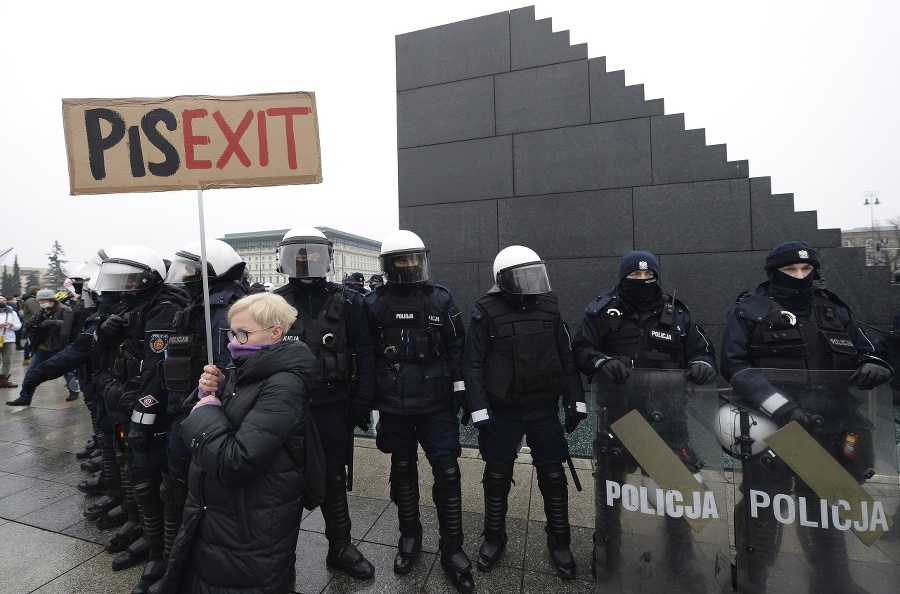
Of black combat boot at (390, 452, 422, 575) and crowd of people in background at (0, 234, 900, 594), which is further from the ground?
crowd of people in background at (0, 234, 900, 594)

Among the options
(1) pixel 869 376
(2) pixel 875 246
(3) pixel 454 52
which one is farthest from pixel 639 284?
(2) pixel 875 246

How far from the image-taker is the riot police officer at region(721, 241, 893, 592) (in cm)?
215

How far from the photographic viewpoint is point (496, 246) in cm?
692

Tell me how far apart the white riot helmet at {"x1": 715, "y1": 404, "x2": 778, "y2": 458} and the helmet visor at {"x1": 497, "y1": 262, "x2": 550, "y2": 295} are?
1342 mm

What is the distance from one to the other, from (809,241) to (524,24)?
532 cm

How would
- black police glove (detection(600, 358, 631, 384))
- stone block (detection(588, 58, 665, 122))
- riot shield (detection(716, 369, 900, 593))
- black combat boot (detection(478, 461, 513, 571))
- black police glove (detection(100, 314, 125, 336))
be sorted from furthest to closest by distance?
stone block (detection(588, 58, 665, 122)) → black police glove (detection(100, 314, 125, 336)) → black combat boot (detection(478, 461, 513, 571)) → black police glove (detection(600, 358, 631, 384)) → riot shield (detection(716, 369, 900, 593))

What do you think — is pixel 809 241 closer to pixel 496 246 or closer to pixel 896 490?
pixel 496 246

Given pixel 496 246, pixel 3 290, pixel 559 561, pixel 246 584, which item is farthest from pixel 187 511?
pixel 3 290

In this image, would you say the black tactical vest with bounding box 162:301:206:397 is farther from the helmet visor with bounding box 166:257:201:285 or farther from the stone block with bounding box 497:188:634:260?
the stone block with bounding box 497:188:634:260

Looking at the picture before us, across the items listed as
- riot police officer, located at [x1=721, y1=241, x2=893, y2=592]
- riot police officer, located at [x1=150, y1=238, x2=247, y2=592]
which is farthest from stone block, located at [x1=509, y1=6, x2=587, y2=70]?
riot police officer, located at [x1=150, y1=238, x2=247, y2=592]

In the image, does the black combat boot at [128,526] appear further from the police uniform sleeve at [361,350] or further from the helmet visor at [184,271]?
the police uniform sleeve at [361,350]

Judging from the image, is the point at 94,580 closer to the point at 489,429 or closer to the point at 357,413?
the point at 357,413

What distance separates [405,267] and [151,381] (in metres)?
1.90

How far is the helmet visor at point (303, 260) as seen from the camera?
10.1 feet
